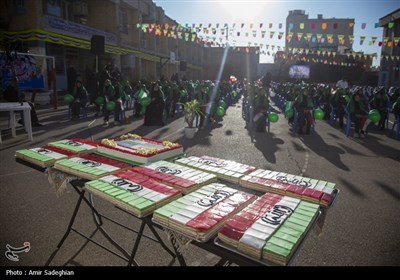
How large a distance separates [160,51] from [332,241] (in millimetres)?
38858

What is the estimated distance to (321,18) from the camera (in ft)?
249

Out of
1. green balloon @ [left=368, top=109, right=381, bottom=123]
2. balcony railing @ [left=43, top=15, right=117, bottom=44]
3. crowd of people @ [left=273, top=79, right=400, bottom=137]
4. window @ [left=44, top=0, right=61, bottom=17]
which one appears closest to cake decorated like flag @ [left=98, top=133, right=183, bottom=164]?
crowd of people @ [left=273, top=79, right=400, bottom=137]

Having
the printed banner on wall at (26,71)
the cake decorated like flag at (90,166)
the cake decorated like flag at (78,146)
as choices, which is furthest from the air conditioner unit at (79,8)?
Answer: the cake decorated like flag at (90,166)

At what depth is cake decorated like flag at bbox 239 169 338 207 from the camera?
7.41 ft

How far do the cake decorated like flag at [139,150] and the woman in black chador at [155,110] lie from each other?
28.4 ft

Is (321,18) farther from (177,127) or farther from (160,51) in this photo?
(177,127)

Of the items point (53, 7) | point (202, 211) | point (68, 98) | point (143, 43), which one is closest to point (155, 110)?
point (68, 98)

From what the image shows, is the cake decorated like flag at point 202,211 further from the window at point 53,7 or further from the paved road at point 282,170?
the window at point 53,7

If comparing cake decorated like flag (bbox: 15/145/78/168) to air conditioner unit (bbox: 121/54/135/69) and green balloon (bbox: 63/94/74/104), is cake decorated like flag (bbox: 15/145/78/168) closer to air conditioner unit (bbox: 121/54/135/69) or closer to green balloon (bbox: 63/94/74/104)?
green balloon (bbox: 63/94/74/104)

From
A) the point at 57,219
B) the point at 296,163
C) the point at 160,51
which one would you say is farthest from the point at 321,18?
the point at 57,219

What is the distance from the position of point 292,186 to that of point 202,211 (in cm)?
90

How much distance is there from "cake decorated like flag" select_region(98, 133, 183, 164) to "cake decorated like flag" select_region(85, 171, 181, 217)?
45 centimetres

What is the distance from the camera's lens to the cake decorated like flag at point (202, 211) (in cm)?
180

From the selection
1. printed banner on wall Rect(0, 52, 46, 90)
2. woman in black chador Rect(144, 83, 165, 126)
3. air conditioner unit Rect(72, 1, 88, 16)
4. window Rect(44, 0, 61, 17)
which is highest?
air conditioner unit Rect(72, 1, 88, 16)
